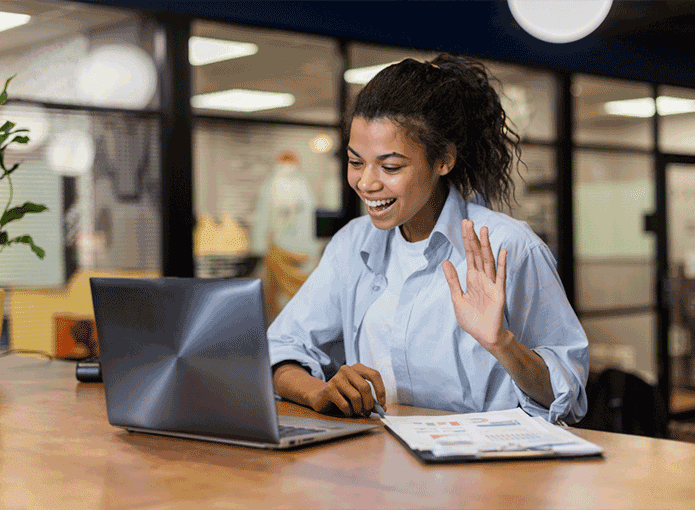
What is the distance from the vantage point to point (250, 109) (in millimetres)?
A: 4309

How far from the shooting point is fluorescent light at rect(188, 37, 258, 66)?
13.4 ft

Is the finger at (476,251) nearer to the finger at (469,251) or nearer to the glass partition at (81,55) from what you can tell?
the finger at (469,251)

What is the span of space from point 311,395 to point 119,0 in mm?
2815

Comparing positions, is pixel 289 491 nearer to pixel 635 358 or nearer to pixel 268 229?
pixel 268 229

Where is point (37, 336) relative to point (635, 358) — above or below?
above

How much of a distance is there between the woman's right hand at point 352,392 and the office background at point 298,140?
8.29 feet

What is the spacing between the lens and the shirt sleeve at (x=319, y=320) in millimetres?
1960

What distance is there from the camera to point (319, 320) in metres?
1.99

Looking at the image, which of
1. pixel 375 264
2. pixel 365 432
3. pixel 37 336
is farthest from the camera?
pixel 37 336

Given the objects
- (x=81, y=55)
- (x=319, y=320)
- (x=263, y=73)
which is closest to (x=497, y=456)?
(x=319, y=320)

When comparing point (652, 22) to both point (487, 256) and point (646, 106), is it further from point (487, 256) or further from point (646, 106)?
point (487, 256)

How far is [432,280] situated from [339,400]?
1.61 feet

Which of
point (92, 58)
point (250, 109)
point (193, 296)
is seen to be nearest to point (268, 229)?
point (250, 109)

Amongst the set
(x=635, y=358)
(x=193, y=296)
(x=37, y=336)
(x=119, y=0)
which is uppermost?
(x=119, y=0)
